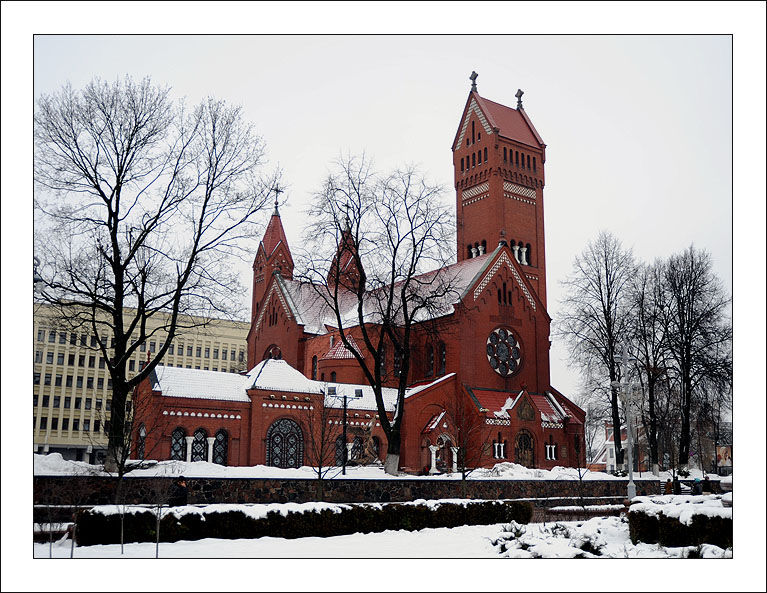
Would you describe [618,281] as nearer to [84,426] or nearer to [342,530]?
[342,530]

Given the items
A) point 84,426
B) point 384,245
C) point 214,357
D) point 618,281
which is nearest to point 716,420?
point 618,281

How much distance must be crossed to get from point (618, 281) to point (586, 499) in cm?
1449

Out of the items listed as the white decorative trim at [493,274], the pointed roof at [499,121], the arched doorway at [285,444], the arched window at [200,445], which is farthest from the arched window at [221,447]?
the pointed roof at [499,121]

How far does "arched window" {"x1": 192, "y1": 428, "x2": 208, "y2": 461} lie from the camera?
38469 mm

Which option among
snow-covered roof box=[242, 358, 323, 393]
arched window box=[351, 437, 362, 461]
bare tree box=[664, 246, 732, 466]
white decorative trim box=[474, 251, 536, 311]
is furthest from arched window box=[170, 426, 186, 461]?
bare tree box=[664, 246, 732, 466]

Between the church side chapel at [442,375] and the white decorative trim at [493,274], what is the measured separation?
0.31 feet

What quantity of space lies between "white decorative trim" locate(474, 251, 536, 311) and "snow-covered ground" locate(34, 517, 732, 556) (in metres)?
29.9

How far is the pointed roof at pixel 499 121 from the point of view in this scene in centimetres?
5772

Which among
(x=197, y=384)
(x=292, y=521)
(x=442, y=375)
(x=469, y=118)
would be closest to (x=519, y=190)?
(x=469, y=118)

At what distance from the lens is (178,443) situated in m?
37.9

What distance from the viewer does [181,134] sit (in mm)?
25047

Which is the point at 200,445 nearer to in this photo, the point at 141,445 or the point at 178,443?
the point at 178,443

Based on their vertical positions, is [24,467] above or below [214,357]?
below

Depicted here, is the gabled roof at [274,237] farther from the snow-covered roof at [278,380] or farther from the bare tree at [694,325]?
the bare tree at [694,325]
